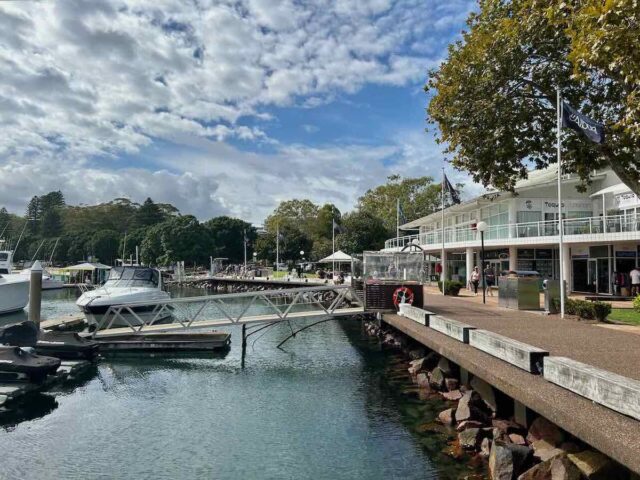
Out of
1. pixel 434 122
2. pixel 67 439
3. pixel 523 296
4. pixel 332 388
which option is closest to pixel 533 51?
pixel 434 122

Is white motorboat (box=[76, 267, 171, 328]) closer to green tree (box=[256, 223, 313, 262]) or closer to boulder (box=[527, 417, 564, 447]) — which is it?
boulder (box=[527, 417, 564, 447])

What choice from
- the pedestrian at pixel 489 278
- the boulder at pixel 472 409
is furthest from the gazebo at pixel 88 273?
the boulder at pixel 472 409

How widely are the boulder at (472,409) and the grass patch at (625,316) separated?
8.03 metres

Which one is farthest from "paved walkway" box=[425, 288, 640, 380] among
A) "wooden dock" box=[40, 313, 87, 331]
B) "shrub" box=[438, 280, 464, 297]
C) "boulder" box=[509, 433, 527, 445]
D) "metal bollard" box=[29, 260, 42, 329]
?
"wooden dock" box=[40, 313, 87, 331]

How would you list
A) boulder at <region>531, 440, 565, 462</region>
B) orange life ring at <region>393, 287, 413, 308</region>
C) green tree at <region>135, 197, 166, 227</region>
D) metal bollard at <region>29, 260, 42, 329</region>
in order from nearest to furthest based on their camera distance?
boulder at <region>531, 440, 565, 462</region>, orange life ring at <region>393, 287, 413, 308</region>, metal bollard at <region>29, 260, 42, 329</region>, green tree at <region>135, 197, 166, 227</region>

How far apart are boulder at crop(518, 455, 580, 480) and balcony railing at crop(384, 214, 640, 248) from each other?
22.9 metres

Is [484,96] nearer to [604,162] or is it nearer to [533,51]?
[533,51]

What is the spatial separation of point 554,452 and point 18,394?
468 inches

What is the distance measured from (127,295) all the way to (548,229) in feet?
81.1

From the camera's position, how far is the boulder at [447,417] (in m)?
10.9

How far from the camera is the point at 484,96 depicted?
17.8 meters

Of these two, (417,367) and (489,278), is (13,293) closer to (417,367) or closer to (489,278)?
(417,367)

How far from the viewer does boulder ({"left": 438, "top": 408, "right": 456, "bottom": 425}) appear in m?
10.9

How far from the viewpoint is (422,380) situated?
14438mm
